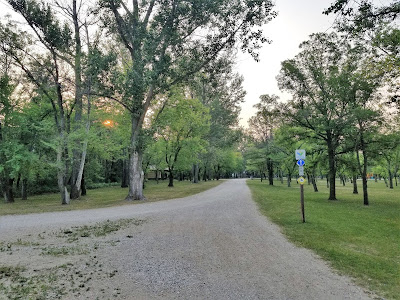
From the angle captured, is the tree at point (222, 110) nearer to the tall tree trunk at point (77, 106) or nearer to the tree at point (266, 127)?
the tree at point (266, 127)

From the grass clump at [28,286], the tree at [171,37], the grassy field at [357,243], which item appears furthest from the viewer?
the tree at [171,37]

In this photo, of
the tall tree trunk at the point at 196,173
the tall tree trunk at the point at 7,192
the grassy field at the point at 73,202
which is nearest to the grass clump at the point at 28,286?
the grassy field at the point at 73,202

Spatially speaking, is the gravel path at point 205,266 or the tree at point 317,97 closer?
the gravel path at point 205,266

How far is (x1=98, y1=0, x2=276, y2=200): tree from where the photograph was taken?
42.6ft

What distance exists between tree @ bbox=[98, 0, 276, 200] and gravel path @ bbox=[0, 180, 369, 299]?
26.7ft

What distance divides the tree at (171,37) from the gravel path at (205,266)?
8.13 m

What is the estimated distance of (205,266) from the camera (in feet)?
15.5

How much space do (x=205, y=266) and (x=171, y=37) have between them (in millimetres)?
12073

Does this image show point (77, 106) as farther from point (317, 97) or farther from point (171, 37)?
point (317, 97)

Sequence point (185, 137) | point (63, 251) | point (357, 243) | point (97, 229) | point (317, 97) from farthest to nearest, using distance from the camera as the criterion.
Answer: point (185, 137)
point (317, 97)
point (97, 229)
point (357, 243)
point (63, 251)

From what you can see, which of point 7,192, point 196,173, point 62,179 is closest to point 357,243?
point 62,179

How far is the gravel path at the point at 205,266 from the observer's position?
370 centimetres

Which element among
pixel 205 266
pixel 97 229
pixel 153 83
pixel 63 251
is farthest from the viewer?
pixel 153 83

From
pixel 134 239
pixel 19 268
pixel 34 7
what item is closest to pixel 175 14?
pixel 34 7
